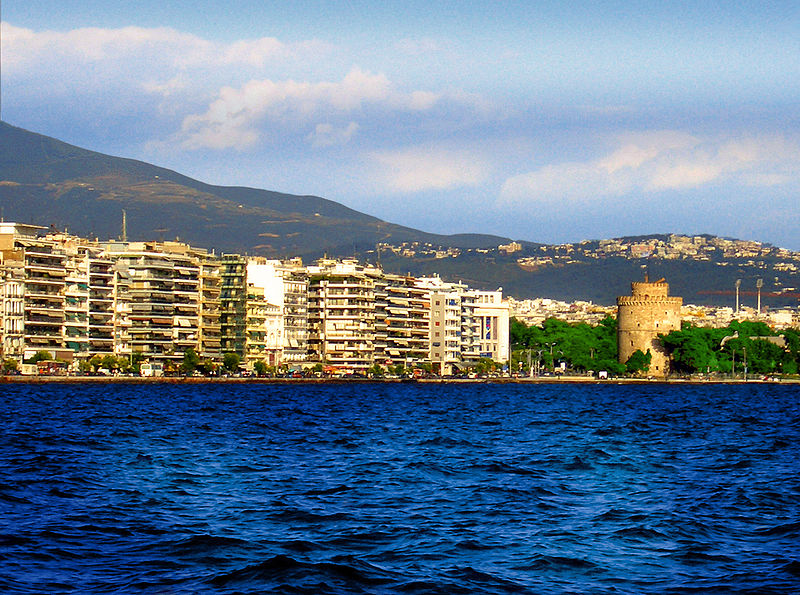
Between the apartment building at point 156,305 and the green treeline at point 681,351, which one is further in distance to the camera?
the green treeline at point 681,351

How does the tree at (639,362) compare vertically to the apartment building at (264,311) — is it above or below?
below

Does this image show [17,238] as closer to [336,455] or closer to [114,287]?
[114,287]

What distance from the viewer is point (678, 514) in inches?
1051

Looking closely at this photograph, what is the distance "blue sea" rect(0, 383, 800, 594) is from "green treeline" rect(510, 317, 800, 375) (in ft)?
394

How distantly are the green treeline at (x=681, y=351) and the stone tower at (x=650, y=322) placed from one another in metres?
1.48

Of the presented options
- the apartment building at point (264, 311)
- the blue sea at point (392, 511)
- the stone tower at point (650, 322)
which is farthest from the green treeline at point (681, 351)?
the blue sea at point (392, 511)

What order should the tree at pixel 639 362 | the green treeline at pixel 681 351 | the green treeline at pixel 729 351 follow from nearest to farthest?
the tree at pixel 639 362, the green treeline at pixel 729 351, the green treeline at pixel 681 351

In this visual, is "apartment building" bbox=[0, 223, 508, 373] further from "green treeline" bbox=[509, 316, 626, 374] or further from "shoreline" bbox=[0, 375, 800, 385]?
"shoreline" bbox=[0, 375, 800, 385]

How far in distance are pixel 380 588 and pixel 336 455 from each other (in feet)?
71.6

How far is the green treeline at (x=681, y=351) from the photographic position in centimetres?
17175

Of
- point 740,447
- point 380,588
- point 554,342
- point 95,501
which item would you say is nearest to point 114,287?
point 554,342

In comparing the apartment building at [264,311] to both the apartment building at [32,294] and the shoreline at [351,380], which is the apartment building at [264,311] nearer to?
the shoreline at [351,380]

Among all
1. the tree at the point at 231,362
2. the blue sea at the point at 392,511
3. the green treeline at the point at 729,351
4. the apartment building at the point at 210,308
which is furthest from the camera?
the green treeline at the point at 729,351

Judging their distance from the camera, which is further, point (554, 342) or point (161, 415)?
point (554, 342)
